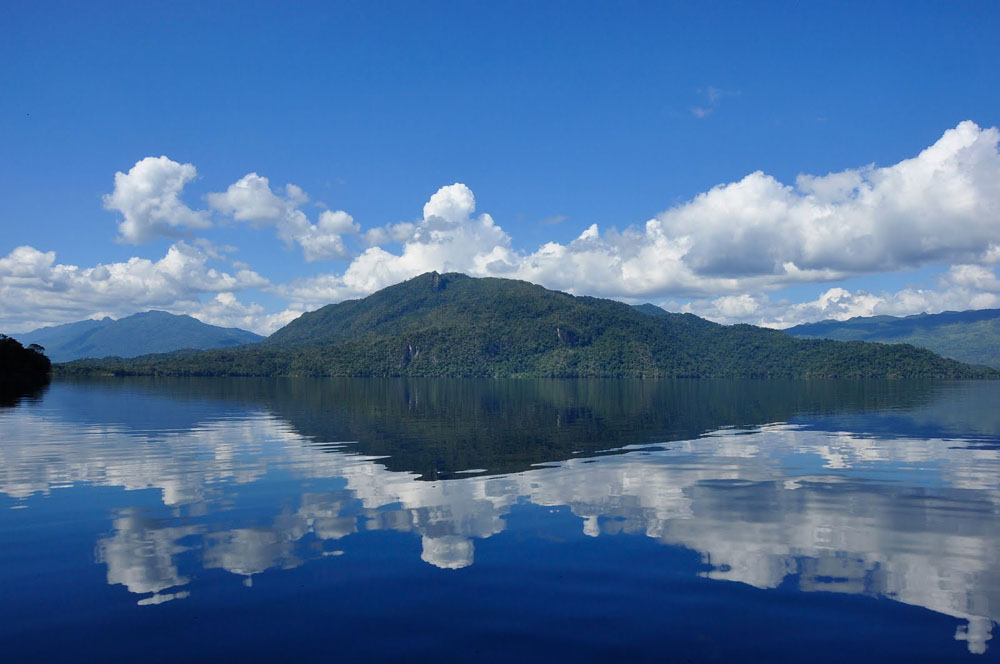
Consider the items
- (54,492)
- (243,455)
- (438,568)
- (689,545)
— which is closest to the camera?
(438,568)

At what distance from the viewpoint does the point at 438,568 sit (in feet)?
66.6

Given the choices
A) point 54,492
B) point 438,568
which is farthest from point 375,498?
point 54,492

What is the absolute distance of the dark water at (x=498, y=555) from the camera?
15.0 metres

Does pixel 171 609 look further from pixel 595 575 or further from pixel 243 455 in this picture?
pixel 243 455

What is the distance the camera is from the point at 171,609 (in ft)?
55.2

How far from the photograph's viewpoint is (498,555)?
21.7 metres

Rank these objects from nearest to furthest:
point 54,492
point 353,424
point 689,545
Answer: point 689,545 < point 54,492 < point 353,424

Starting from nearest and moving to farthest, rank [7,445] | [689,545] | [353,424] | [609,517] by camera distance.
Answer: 1. [689,545]
2. [609,517]
3. [7,445]
4. [353,424]

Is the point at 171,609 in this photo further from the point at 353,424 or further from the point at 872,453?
the point at 353,424

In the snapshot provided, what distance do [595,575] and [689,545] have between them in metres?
5.14

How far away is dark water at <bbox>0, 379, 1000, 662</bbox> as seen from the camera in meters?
15.0

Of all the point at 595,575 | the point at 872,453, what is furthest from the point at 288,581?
the point at 872,453

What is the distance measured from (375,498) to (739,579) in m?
17.2

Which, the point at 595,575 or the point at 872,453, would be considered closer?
the point at 595,575
